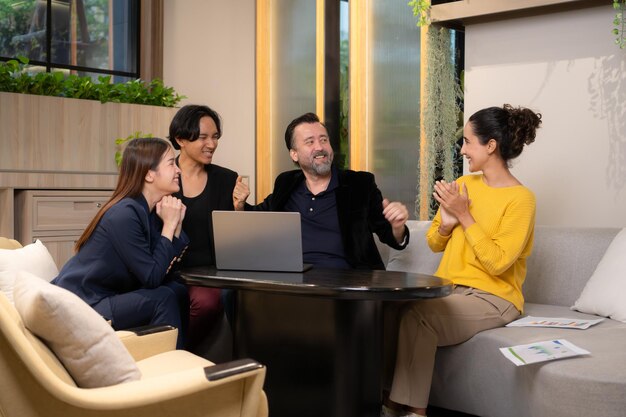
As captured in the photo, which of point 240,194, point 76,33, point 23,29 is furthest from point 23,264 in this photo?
point 76,33

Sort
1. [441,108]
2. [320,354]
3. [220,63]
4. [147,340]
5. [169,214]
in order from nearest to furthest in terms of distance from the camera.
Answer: [147,340], [320,354], [169,214], [441,108], [220,63]

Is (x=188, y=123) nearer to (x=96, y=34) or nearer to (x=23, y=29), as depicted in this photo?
(x=23, y=29)

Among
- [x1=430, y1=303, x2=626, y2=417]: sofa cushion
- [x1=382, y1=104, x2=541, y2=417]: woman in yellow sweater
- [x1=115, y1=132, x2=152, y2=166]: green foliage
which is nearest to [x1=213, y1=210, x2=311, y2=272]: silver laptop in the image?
[x1=382, y1=104, x2=541, y2=417]: woman in yellow sweater

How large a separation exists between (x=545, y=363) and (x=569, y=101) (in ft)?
5.55

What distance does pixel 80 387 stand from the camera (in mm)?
1953

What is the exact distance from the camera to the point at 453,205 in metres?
3.21

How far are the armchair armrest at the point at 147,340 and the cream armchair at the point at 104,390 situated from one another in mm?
635

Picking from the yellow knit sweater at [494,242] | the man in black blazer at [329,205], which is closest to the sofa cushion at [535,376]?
the yellow knit sweater at [494,242]

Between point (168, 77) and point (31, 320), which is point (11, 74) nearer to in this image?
point (168, 77)

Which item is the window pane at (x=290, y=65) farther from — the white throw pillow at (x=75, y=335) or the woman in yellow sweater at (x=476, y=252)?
the white throw pillow at (x=75, y=335)

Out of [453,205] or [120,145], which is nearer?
[453,205]

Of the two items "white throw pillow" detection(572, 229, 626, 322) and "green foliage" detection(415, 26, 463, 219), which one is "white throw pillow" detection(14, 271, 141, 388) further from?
"green foliage" detection(415, 26, 463, 219)

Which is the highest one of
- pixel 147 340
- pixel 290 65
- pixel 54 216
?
pixel 290 65

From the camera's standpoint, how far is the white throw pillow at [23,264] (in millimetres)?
2902
